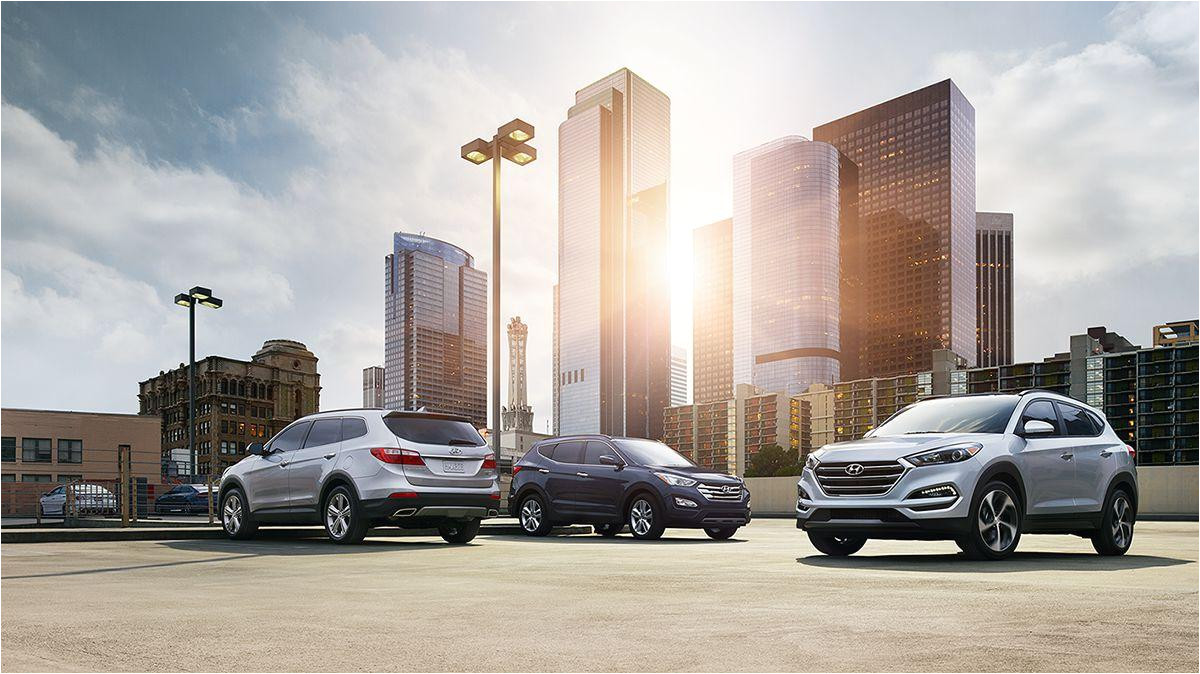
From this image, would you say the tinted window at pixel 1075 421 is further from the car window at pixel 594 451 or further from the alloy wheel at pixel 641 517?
the car window at pixel 594 451

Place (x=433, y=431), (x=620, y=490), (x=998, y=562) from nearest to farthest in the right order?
(x=998, y=562) < (x=433, y=431) < (x=620, y=490)

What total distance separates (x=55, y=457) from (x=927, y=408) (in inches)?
3300

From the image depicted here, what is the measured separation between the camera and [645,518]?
15117mm

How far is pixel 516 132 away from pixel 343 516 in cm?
1138

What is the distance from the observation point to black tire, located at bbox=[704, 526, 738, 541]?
50.5 ft

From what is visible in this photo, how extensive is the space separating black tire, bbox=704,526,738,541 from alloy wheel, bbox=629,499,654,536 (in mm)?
967

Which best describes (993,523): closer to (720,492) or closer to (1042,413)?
(1042,413)

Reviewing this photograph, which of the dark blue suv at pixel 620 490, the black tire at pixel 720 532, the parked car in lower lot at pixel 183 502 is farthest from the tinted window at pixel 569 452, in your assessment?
the parked car in lower lot at pixel 183 502

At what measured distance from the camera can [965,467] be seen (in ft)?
31.5

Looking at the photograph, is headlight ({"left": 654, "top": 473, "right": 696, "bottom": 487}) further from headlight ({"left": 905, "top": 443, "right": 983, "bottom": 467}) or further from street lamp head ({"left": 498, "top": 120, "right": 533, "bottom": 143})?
street lamp head ({"left": 498, "top": 120, "right": 533, "bottom": 143})

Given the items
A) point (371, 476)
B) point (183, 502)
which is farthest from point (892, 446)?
point (183, 502)

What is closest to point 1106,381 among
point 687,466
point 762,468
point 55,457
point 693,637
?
point 762,468

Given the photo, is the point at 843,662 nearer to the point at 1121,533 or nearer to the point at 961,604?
the point at 961,604

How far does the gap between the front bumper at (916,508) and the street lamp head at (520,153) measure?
14.3 metres
